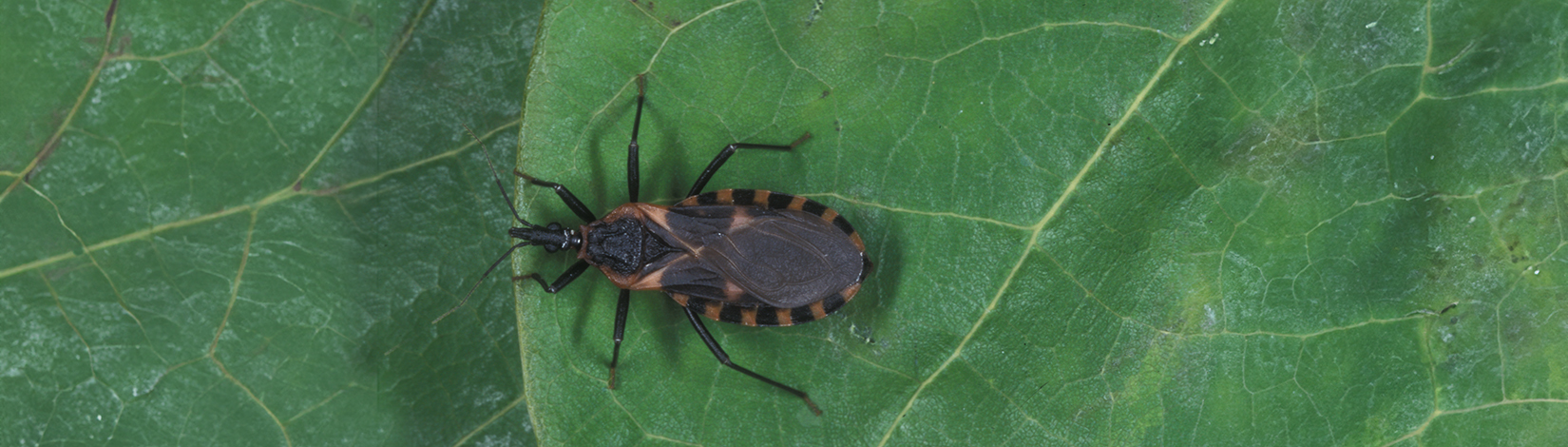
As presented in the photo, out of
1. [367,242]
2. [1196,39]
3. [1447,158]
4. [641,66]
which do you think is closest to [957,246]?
[1196,39]

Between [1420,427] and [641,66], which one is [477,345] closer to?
[641,66]

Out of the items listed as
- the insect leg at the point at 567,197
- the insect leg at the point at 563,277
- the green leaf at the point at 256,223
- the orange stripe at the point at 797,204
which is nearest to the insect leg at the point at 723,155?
the orange stripe at the point at 797,204

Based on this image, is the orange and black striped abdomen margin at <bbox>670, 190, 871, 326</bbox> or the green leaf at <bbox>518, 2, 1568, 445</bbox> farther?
the orange and black striped abdomen margin at <bbox>670, 190, 871, 326</bbox>

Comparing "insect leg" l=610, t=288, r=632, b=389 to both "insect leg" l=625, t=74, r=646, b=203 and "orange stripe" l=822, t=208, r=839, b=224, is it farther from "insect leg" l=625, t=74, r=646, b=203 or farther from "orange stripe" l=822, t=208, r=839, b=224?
"orange stripe" l=822, t=208, r=839, b=224

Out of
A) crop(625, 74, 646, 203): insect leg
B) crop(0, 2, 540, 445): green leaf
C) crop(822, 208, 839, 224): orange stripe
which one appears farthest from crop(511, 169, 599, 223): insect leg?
crop(822, 208, 839, 224): orange stripe

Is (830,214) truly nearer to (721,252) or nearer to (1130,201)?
(721,252)

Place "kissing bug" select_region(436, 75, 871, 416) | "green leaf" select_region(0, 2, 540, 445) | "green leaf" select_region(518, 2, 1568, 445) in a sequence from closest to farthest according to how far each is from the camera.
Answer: "green leaf" select_region(518, 2, 1568, 445) → "kissing bug" select_region(436, 75, 871, 416) → "green leaf" select_region(0, 2, 540, 445)

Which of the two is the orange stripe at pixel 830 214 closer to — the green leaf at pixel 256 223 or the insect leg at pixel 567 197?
the insect leg at pixel 567 197
